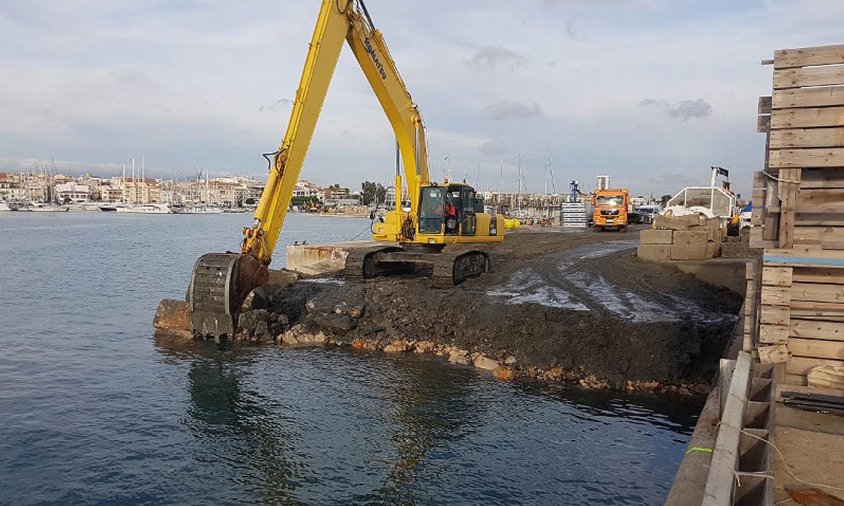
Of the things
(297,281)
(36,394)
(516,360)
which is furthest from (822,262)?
(297,281)

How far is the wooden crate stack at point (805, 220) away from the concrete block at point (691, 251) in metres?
11.9

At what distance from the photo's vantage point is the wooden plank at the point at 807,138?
19.8 ft

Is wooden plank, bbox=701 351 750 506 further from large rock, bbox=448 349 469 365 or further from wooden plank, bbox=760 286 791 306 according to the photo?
large rock, bbox=448 349 469 365

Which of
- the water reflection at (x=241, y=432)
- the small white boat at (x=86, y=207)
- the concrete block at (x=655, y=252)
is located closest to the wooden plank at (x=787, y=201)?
the water reflection at (x=241, y=432)

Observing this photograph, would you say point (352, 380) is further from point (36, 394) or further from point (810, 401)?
point (810, 401)

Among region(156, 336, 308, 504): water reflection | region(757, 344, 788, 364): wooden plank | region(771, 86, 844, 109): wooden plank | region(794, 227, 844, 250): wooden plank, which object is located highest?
region(771, 86, 844, 109): wooden plank

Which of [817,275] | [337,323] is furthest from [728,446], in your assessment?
[337,323]

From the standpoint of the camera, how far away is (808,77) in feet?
20.0

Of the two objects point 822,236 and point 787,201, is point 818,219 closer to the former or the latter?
point 822,236

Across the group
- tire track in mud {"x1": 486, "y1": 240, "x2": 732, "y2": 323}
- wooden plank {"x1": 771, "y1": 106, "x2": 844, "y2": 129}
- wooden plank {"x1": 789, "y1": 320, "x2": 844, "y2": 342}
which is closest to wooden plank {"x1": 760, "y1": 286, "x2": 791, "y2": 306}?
wooden plank {"x1": 789, "y1": 320, "x2": 844, "y2": 342}

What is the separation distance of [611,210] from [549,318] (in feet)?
81.2

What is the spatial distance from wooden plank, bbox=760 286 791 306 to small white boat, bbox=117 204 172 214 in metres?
155

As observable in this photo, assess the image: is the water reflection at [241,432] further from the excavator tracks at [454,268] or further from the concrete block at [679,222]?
the concrete block at [679,222]

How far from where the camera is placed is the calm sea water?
7211 millimetres
